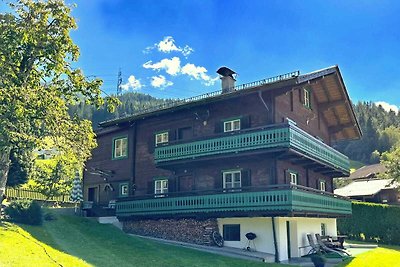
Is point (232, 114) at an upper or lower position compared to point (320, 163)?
upper

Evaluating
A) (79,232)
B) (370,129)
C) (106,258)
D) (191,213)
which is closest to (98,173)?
(79,232)

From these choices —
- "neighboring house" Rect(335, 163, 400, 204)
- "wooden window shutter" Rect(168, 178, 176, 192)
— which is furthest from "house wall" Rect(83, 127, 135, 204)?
"neighboring house" Rect(335, 163, 400, 204)

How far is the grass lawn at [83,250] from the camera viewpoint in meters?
16.3

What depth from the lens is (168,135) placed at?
29609 millimetres

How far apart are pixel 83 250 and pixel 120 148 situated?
45.2 feet

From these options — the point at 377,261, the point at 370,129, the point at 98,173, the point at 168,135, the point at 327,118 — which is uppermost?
the point at 370,129

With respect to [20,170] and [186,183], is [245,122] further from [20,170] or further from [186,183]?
[20,170]

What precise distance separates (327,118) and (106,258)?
76.0 ft

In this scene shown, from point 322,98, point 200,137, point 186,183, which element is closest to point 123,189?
point 186,183

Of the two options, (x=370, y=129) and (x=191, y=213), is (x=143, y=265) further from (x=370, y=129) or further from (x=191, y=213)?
(x=370, y=129)

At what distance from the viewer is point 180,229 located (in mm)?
25938

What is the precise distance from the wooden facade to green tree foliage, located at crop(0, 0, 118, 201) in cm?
653

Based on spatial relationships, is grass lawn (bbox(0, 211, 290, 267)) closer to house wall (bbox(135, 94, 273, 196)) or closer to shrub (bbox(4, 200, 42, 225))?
shrub (bbox(4, 200, 42, 225))

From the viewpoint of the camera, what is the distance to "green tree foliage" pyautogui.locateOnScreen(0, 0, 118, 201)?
64.8 feet
